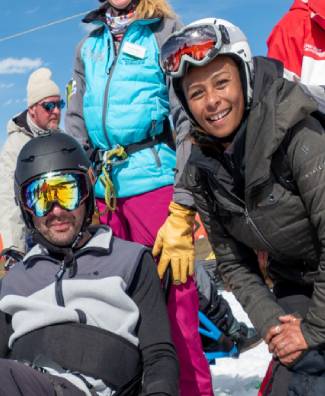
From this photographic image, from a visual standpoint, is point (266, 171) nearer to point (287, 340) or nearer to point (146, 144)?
point (287, 340)

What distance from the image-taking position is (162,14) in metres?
3.25

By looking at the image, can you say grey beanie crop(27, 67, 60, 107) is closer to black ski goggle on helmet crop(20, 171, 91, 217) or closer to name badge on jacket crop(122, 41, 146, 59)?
name badge on jacket crop(122, 41, 146, 59)

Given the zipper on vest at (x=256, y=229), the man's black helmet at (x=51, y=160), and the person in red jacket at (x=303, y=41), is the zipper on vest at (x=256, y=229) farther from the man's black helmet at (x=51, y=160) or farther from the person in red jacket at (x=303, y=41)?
the person in red jacket at (x=303, y=41)

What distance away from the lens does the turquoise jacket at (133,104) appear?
316 cm

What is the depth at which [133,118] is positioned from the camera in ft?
10.3

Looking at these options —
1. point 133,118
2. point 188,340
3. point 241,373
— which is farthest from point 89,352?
point 241,373

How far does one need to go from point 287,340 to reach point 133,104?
5.22 feet

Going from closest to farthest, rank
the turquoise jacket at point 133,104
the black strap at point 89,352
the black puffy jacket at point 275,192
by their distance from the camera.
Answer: the black puffy jacket at point 275,192 → the black strap at point 89,352 → the turquoise jacket at point 133,104

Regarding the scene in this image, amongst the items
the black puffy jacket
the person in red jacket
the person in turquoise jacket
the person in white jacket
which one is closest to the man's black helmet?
the person in turquoise jacket

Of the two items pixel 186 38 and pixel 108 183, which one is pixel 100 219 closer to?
pixel 108 183

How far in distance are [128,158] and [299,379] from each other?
5.18ft

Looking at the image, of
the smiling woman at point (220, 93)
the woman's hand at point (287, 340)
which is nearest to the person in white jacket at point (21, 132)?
the smiling woman at point (220, 93)

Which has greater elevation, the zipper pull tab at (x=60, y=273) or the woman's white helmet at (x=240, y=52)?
the woman's white helmet at (x=240, y=52)

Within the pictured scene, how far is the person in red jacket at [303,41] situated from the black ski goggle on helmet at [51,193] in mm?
1365
